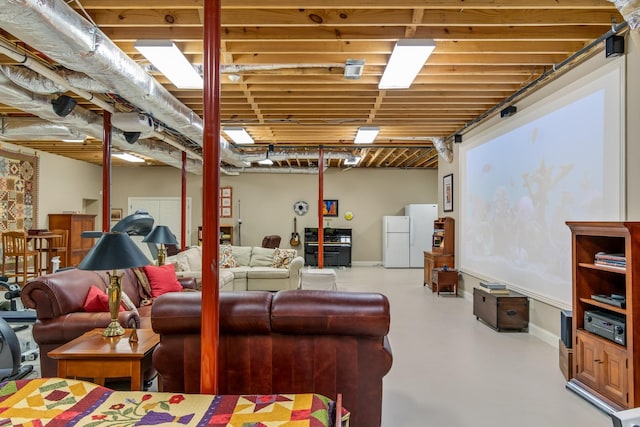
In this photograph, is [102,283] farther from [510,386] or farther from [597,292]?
[597,292]

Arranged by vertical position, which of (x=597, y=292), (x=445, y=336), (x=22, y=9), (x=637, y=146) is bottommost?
(x=445, y=336)

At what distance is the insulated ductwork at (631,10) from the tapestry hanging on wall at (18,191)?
31.1ft

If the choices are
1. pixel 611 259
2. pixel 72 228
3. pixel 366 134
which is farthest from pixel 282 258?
pixel 611 259

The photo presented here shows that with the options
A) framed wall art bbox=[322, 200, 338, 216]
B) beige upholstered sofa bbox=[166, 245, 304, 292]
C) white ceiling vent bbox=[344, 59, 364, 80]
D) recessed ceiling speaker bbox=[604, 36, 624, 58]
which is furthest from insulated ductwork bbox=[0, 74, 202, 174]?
recessed ceiling speaker bbox=[604, 36, 624, 58]

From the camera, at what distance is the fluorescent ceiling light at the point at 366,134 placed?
20.8ft

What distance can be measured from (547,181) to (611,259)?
5.42ft

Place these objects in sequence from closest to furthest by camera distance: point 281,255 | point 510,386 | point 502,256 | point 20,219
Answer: point 510,386, point 502,256, point 281,255, point 20,219

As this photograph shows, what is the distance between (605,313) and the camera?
2996mm

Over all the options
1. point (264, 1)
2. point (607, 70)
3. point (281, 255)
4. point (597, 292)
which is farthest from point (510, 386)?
point (281, 255)

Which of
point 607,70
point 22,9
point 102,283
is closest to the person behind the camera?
point 22,9

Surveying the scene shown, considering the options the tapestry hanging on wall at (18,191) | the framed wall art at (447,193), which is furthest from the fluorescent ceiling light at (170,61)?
the tapestry hanging on wall at (18,191)

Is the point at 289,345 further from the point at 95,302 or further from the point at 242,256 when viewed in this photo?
the point at 242,256

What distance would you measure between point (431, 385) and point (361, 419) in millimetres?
1133

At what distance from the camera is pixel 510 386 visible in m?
3.14
